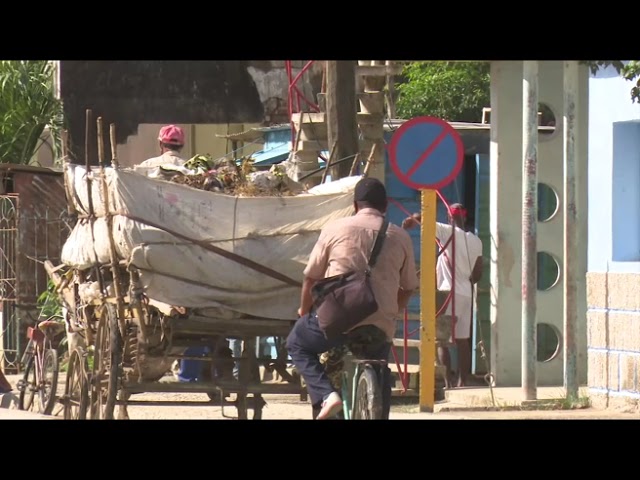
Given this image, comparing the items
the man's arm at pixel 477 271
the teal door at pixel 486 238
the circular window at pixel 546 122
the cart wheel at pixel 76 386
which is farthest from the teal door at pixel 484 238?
the cart wheel at pixel 76 386

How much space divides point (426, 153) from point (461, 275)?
3.57 metres

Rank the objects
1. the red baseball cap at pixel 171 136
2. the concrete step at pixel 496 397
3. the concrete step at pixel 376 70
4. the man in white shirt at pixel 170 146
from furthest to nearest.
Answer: the concrete step at pixel 376 70
the concrete step at pixel 496 397
the red baseball cap at pixel 171 136
the man in white shirt at pixel 170 146

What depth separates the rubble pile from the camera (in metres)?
10.9

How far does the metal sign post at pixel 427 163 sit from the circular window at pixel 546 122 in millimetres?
4075

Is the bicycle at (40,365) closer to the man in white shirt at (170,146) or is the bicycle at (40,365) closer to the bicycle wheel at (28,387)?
the bicycle wheel at (28,387)

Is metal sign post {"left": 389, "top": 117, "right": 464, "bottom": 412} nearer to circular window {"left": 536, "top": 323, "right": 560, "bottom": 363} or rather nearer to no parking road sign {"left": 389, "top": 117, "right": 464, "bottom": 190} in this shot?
no parking road sign {"left": 389, "top": 117, "right": 464, "bottom": 190}

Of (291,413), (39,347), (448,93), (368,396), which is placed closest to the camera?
(368,396)

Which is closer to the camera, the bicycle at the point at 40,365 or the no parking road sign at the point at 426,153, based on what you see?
the no parking road sign at the point at 426,153

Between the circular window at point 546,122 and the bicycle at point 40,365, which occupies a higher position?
the circular window at point 546,122

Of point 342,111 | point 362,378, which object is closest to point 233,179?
point 362,378

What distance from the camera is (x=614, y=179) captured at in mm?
12555

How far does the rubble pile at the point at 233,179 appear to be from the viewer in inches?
431

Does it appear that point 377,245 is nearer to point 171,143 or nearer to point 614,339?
point 171,143

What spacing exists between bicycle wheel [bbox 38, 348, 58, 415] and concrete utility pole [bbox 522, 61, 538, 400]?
4.21 meters
